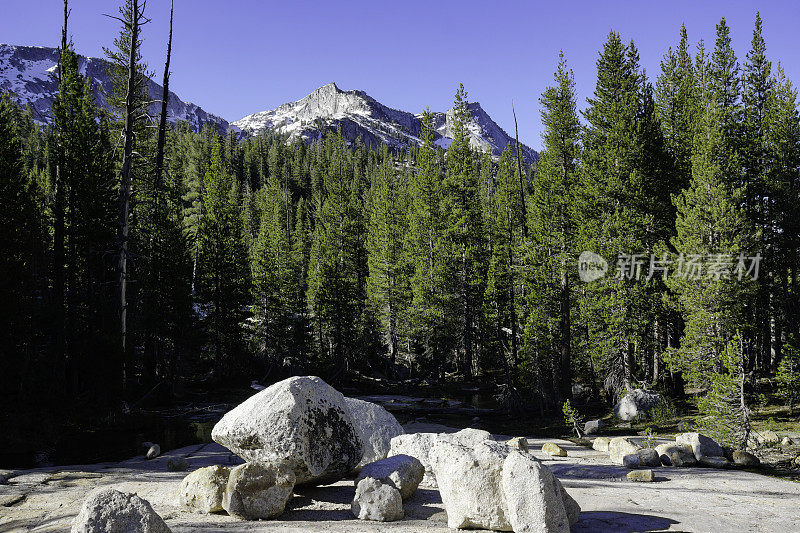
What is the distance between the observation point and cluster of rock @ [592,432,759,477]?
36.1 feet

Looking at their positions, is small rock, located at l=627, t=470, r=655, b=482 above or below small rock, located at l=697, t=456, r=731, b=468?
above

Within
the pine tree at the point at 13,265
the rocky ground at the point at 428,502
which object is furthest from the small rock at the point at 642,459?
the pine tree at the point at 13,265

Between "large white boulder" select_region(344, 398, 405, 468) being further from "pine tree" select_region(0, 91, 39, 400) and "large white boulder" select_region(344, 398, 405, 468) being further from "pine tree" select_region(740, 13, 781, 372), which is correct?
"pine tree" select_region(740, 13, 781, 372)

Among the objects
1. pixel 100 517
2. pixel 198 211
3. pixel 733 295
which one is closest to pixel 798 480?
pixel 733 295

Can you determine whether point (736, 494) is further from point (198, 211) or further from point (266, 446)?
point (198, 211)

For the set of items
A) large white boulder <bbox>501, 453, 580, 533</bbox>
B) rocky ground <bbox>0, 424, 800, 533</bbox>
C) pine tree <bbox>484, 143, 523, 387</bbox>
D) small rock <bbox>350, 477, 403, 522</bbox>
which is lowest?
rocky ground <bbox>0, 424, 800, 533</bbox>

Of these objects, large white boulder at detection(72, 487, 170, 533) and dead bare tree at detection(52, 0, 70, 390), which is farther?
dead bare tree at detection(52, 0, 70, 390)

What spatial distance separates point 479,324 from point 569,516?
26236mm

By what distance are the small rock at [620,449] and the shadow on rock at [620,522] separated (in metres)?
5.86

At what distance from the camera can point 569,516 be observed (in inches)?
233

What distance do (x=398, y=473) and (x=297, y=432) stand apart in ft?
5.63

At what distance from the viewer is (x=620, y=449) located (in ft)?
40.0

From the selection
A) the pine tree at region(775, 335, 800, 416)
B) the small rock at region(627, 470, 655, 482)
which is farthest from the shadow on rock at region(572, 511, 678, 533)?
the pine tree at region(775, 335, 800, 416)

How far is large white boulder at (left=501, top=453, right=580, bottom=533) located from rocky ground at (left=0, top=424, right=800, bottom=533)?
80 centimetres
